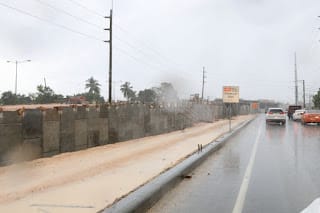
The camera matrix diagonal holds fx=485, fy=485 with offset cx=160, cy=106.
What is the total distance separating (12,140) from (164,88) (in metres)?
35.7

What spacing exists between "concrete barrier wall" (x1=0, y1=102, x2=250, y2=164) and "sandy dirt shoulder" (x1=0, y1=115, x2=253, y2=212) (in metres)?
0.43

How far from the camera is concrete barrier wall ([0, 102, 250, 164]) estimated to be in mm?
14266

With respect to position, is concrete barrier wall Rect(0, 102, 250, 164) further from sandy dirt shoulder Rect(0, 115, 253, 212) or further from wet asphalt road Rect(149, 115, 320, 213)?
wet asphalt road Rect(149, 115, 320, 213)

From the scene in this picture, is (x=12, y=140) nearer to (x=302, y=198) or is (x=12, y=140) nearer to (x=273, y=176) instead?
(x=273, y=176)

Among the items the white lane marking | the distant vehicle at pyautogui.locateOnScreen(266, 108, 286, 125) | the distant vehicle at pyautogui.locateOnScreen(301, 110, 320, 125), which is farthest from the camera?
the distant vehicle at pyautogui.locateOnScreen(266, 108, 286, 125)

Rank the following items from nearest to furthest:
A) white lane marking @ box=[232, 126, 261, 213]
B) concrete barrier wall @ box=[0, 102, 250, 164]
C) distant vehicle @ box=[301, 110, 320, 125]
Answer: white lane marking @ box=[232, 126, 261, 213]
concrete barrier wall @ box=[0, 102, 250, 164]
distant vehicle @ box=[301, 110, 320, 125]

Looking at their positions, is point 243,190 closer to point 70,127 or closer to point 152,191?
point 152,191

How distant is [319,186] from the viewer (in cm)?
1085

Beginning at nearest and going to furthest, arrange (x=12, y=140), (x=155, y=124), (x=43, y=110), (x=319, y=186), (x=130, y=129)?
1. (x=319, y=186)
2. (x=12, y=140)
3. (x=43, y=110)
4. (x=130, y=129)
5. (x=155, y=124)

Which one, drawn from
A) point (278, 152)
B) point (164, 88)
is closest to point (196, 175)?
point (278, 152)

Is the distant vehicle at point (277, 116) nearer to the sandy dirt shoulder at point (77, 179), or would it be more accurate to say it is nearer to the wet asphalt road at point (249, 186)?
the wet asphalt road at point (249, 186)

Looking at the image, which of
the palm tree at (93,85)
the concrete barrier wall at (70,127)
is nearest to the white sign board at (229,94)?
the concrete barrier wall at (70,127)

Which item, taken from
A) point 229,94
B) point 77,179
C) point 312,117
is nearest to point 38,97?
point 229,94

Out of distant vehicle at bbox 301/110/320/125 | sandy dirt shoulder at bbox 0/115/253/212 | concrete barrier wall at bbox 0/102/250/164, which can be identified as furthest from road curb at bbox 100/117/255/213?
distant vehicle at bbox 301/110/320/125
